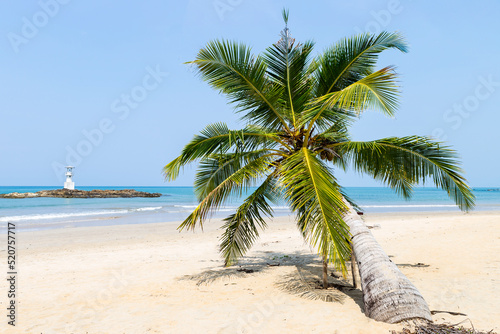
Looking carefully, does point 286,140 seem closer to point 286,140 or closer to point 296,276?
point 286,140

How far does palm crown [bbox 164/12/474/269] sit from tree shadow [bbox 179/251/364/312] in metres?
0.68

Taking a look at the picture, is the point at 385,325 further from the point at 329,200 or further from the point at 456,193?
the point at 456,193

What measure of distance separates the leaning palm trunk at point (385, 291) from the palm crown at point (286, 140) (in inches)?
32.7

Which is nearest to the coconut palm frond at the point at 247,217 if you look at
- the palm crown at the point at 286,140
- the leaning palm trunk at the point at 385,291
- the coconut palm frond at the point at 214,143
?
the palm crown at the point at 286,140

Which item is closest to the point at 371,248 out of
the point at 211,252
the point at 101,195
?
the point at 211,252

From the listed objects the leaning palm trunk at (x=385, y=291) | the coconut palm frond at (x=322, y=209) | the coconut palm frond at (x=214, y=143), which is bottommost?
the leaning palm trunk at (x=385, y=291)

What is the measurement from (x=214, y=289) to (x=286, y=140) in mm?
3200

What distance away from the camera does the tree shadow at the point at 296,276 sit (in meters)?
5.81

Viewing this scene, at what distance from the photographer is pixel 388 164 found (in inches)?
249

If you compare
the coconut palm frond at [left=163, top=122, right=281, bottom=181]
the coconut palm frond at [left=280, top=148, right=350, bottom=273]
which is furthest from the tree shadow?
the coconut palm frond at [left=163, top=122, right=281, bottom=181]

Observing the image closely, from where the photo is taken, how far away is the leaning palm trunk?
4.18 metres

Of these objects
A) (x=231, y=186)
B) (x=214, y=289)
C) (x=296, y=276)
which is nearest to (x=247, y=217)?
(x=231, y=186)

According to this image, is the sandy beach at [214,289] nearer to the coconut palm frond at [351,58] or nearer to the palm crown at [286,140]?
the palm crown at [286,140]

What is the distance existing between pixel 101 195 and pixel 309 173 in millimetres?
67078
